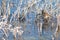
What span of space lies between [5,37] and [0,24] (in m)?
0.17

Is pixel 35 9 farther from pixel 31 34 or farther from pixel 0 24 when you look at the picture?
pixel 0 24

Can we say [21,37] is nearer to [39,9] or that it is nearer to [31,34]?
[31,34]

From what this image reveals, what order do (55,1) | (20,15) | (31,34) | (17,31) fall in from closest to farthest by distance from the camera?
(17,31), (31,34), (20,15), (55,1)

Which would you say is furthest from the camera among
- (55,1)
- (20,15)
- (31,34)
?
(55,1)

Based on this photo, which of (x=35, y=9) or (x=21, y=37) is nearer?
(x=21, y=37)

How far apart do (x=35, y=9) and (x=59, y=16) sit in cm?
48

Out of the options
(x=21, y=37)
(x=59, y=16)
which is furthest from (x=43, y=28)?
(x=21, y=37)

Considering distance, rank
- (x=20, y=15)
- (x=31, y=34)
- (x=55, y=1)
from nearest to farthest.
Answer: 1. (x=31, y=34)
2. (x=20, y=15)
3. (x=55, y=1)

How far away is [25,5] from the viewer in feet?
13.4

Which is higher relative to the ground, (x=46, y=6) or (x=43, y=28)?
(x=46, y=6)

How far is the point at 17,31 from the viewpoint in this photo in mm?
3367

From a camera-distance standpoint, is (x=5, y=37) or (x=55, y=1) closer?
(x=5, y=37)

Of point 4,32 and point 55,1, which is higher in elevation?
point 55,1

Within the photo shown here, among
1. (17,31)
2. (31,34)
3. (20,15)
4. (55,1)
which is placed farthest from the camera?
(55,1)
